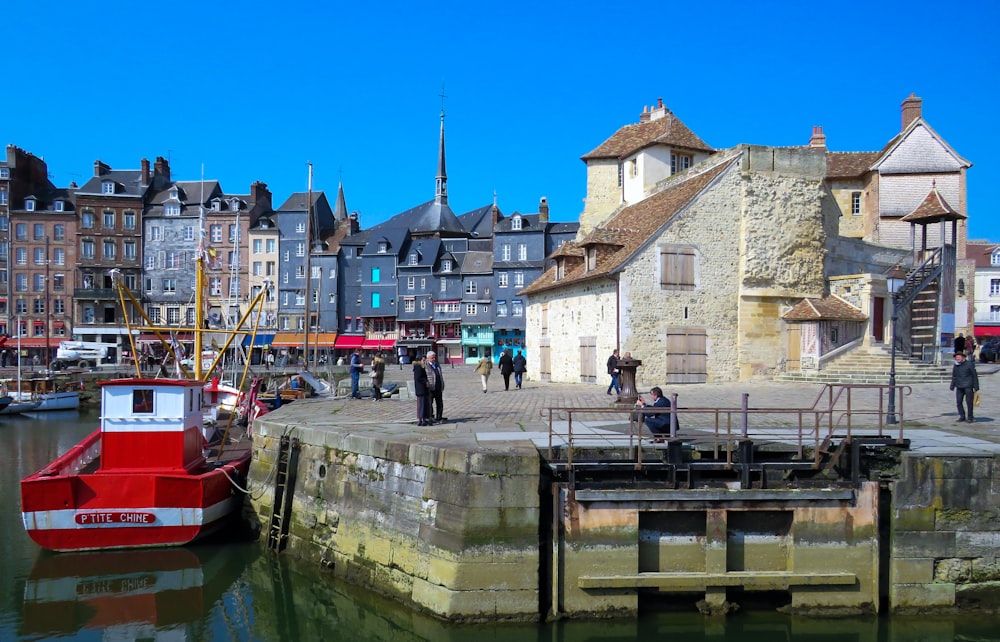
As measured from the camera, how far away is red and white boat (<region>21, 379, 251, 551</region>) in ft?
43.9

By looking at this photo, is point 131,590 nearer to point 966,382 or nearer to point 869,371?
point 966,382

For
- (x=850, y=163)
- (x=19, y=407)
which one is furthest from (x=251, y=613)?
(x=850, y=163)

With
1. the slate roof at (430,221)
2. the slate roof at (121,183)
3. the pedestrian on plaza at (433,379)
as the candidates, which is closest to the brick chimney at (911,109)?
the slate roof at (430,221)

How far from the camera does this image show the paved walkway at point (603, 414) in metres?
12.7

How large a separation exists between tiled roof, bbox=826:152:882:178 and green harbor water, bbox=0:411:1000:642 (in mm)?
36783

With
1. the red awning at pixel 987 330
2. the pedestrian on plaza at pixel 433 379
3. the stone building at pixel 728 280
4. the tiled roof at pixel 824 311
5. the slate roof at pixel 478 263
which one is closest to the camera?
the pedestrian on plaza at pixel 433 379

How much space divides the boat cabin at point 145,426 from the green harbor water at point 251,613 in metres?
1.67

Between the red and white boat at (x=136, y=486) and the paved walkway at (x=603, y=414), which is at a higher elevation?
the paved walkway at (x=603, y=414)

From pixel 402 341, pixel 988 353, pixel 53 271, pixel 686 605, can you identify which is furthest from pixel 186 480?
pixel 53 271

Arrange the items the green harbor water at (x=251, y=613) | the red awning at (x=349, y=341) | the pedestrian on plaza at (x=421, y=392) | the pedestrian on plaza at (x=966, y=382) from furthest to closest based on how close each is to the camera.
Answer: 1. the red awning at (x=349, y=341)
2. the pedestrian on plaza at (x=966, y=382)
3. the pedestrian on plaza at (x=421, y=392)
4. the green harbor water at (x=251, y=613)

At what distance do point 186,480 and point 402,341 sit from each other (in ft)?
161

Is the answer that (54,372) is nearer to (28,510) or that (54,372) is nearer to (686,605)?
(28,510)

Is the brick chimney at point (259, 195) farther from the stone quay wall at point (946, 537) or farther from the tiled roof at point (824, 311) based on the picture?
the stone quay wall at point (946, 537)

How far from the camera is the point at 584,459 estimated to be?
10922 mm
